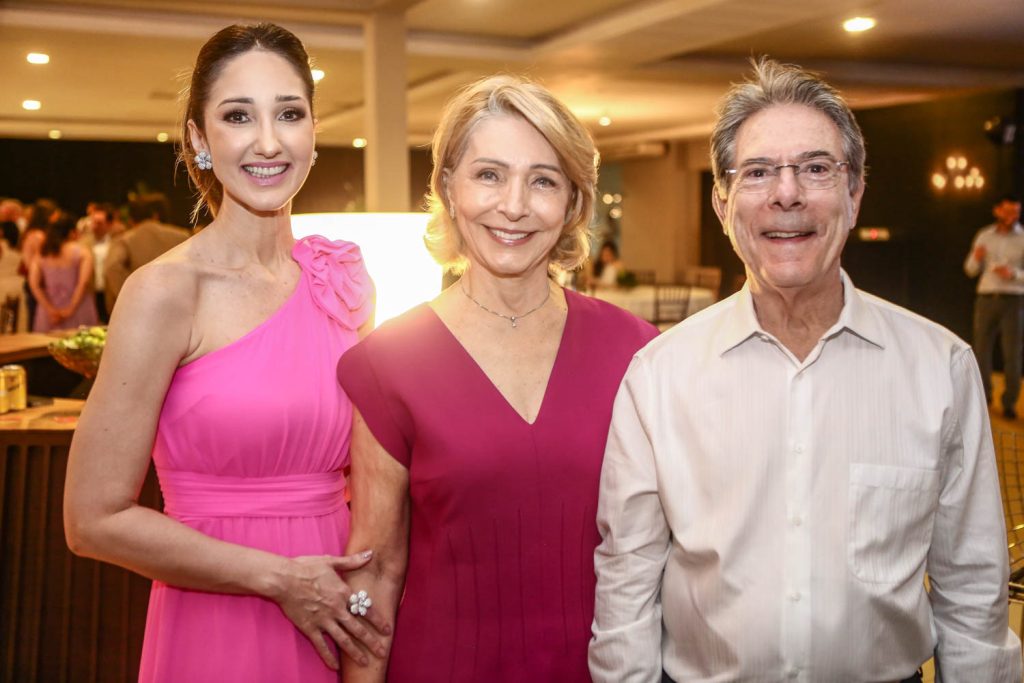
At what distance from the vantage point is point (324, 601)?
167 centimetres

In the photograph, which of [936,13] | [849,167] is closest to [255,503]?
[849,167]

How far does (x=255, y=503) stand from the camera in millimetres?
1771

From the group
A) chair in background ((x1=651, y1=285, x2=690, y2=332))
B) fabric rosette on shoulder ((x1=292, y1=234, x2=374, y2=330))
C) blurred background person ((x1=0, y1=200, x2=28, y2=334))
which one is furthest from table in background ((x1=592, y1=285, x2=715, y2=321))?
fabric rosette on shoulder ((x1=292, y1=234, x2=374, y2=330))

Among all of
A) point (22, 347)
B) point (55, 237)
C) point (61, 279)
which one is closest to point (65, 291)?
point (61, 279)

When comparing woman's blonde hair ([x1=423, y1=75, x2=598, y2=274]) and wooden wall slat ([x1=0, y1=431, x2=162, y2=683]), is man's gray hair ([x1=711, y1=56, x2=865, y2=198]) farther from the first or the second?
wooden wall slat ([x1=0, y1=431, x2=162, y2=683])

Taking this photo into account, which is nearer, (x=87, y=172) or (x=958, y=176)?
(x=958, y=176)

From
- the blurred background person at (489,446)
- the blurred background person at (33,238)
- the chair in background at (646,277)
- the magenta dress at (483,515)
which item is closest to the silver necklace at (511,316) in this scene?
the blurred background person at (489,446)

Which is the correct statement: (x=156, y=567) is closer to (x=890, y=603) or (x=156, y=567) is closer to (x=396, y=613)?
(x=396, y=613)

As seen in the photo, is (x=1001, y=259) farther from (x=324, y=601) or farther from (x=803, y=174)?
(x=324, y=601)

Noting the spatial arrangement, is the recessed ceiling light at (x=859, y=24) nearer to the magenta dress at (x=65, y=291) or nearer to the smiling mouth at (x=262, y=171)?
the magenta dress at (x=65, y=291)

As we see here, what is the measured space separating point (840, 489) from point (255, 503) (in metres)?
1.00

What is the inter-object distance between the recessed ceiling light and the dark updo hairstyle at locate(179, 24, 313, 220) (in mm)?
7506

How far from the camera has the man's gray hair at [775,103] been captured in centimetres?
157

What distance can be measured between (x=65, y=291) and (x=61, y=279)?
0.11 metres
